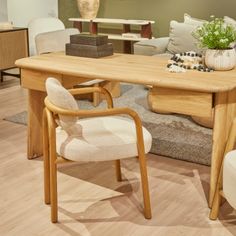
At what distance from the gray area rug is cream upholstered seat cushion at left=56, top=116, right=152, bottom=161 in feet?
2.99

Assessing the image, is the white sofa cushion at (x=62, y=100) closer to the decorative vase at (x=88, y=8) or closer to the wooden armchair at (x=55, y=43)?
the wooden armchair at (x=55, y=43)

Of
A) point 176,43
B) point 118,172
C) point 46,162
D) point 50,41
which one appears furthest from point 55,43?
point 46,162

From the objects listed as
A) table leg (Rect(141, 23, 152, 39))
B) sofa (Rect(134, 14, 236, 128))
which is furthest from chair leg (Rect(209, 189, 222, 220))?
table leg (Rect(141, 23, 152, 39))

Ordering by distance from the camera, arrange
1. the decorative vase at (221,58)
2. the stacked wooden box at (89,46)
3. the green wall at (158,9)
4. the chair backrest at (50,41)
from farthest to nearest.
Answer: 1. the green wall at (158,9)
2. the chair backrest at (50,41)
3. the stacked wooden box at (89,46)
4. the decorative vase at (221,58)

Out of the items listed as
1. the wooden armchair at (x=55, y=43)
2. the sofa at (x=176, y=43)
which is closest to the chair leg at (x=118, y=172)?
the wooden armchair at (x=55, y=43)

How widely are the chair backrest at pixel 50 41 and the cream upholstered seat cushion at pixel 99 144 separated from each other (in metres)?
1.80

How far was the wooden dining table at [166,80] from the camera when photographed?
2.22 meters

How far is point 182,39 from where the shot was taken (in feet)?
16.0

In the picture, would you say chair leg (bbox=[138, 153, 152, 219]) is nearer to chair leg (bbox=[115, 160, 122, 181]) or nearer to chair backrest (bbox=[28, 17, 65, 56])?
chair leg (bbox=[115, 160, 122, 181])

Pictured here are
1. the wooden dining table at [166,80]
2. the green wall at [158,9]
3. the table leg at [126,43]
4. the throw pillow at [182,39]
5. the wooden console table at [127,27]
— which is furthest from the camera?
the table leg at [126,43]

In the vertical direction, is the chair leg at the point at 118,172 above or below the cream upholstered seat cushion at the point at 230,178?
below

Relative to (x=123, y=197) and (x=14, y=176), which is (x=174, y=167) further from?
(x=14, y=176)

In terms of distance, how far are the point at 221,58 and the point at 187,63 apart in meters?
0.20

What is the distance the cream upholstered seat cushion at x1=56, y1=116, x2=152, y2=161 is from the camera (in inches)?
86.7
